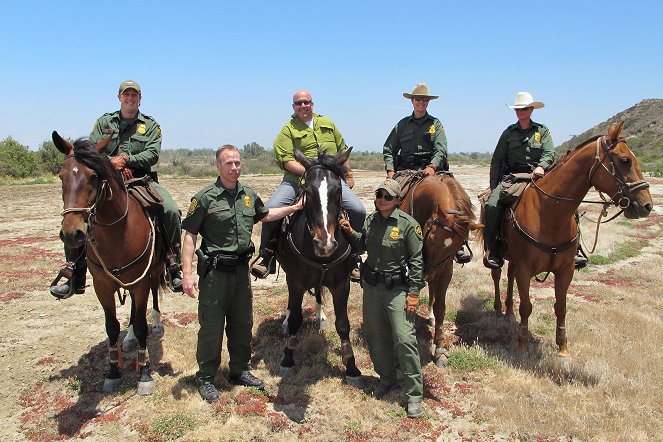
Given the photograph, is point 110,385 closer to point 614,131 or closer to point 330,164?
point 330,164

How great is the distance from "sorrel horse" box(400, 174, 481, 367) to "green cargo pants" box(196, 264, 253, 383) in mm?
2226

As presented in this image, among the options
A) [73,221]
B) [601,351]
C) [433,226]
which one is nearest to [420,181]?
[433,226]

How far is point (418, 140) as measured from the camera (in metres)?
7.73

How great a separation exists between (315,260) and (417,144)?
339 centimetres

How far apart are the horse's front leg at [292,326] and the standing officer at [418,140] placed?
276 cm

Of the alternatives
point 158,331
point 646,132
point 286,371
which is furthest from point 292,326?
point 646,132

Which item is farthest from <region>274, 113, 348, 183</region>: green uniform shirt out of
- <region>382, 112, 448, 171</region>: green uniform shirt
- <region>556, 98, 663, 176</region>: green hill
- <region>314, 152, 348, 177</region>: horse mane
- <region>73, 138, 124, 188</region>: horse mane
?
<region>556, 98, 663, 176</region>: green hill

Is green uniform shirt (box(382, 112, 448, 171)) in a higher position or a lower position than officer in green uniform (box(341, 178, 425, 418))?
higher

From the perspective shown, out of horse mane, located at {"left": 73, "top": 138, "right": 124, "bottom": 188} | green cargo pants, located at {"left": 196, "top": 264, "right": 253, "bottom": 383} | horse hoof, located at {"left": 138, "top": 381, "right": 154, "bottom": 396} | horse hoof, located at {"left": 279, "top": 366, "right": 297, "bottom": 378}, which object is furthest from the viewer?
horse hoof, located at {"left": 279, "top": 366, "right": 297, "bottom": 378}

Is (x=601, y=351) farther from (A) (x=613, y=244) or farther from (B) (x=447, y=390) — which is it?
(A) (x=613, y=244)

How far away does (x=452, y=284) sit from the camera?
9844mm

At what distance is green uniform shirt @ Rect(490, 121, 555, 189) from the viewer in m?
6.99

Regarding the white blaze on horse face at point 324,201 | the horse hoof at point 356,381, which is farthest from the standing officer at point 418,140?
the white blaze on horse face at point 324,201

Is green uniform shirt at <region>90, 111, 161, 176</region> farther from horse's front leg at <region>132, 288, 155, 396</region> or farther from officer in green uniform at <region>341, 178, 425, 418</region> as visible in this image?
officer in green uniform at <region>341, 178, 425, 418</region>
